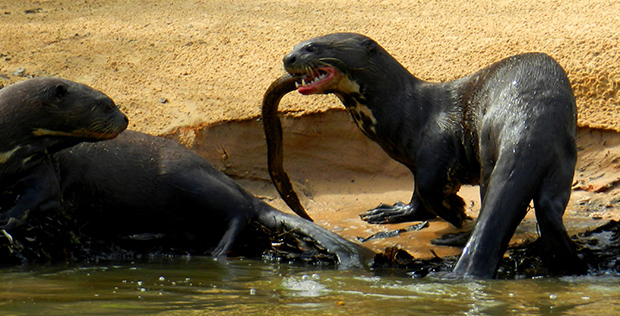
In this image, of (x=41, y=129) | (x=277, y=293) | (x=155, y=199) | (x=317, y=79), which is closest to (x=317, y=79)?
(x=317, y=79)

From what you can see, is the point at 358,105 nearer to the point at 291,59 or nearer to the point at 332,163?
the point at 291,59

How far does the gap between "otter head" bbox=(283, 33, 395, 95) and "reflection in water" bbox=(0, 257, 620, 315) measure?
52.1 inches

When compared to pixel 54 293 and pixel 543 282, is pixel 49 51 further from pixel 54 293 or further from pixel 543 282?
pixel 543 282

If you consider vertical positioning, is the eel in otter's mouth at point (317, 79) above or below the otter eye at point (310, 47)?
below

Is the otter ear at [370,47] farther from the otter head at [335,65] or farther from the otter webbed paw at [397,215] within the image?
the otter webbed paw at [397,215]

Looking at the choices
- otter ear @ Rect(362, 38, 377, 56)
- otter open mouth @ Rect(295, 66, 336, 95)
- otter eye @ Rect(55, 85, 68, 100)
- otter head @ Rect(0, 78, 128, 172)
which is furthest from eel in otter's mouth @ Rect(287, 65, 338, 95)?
otter eye @ Rect(55, 85, 68, 100)

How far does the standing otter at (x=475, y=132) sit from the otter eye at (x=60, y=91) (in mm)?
1204

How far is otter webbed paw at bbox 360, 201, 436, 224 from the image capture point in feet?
16.5

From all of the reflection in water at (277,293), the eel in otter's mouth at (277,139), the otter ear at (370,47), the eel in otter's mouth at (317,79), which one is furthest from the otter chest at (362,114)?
the reflection in water at (277,293)

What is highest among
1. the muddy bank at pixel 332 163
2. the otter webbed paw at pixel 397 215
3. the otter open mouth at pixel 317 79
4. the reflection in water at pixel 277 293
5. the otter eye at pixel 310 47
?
the otter eye at pixel 310 47

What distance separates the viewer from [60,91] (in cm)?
429

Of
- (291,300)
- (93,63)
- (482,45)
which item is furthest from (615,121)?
(93,63)

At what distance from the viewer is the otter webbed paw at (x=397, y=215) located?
5.02 meters

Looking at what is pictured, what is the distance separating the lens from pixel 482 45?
5992 millimetres
